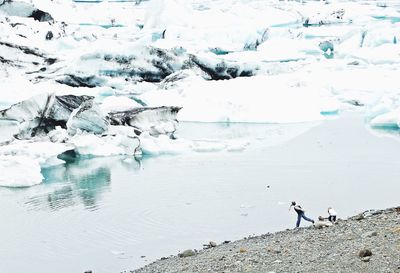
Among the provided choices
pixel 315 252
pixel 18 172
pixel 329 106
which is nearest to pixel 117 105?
pixel 18 172

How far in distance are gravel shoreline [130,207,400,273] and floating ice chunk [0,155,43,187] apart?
3.60 metres

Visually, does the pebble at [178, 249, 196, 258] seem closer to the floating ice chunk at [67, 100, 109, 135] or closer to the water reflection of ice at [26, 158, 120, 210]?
the water reflection of ice at [26, 158, 120, 210]

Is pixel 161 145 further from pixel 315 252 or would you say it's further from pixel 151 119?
pixel 315 252

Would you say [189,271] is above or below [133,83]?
above

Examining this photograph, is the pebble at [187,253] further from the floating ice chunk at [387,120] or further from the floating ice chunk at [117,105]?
the floating ice chunk at [387,120]

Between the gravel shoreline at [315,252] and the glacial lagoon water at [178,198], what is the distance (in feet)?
2.49

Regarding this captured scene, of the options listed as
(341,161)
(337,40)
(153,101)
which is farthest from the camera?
(337,40)

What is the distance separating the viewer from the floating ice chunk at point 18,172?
28.2 feet

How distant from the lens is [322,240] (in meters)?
4.79

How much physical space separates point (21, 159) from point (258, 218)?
3.43 m

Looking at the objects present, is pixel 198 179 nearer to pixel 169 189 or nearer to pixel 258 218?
pixel 169 189

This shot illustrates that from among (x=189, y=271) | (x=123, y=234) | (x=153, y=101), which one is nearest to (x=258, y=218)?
(x=123, y=234)

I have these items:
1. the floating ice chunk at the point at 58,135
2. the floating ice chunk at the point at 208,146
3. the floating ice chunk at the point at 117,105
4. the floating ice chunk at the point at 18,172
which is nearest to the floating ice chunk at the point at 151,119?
the floating ice chunk at the point at 117,105

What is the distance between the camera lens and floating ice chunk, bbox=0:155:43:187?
339 inches
